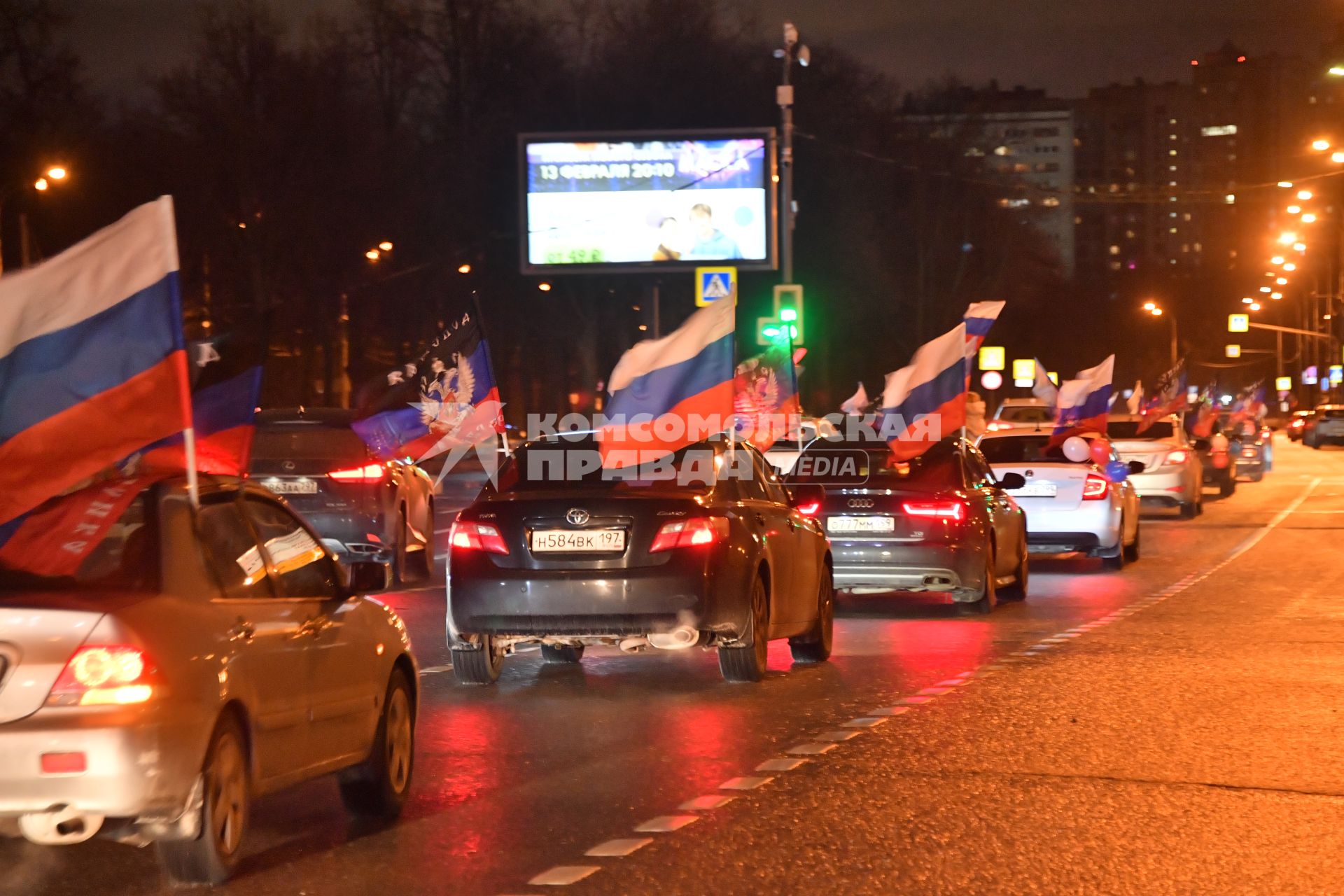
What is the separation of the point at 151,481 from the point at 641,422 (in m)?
5.85

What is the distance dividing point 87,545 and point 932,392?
15.6 m

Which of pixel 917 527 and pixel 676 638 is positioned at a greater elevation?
pixel 917 527

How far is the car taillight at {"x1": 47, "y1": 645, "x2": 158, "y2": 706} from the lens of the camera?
5602mm

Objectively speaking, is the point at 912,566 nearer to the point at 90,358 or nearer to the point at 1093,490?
the point at 1093,490

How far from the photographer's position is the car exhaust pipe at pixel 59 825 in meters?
5.64

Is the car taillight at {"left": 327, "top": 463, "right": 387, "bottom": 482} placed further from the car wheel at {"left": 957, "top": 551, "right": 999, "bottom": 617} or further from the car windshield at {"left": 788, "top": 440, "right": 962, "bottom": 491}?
the car wheel at {"left": 957, "top": 551, "right": 999, "bottom": 617}

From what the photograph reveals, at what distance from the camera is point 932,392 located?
68.6 feet

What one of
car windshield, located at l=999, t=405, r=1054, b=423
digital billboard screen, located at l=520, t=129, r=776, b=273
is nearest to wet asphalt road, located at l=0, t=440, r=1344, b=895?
car windshield, located at l=999, t=405, r=1054, b=423

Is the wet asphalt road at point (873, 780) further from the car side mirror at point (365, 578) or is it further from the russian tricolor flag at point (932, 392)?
the russian tricolor flag at point (932, 392)

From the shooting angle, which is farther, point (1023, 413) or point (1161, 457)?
point (1023, 413)

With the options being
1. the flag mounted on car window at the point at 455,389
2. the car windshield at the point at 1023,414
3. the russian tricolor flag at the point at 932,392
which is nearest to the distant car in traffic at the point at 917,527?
the russian tricolor flag at the point at 932,392

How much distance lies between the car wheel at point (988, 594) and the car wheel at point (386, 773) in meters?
8.65

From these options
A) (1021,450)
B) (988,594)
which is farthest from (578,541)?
(1021,450)

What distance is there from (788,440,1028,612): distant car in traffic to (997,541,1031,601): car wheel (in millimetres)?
998
